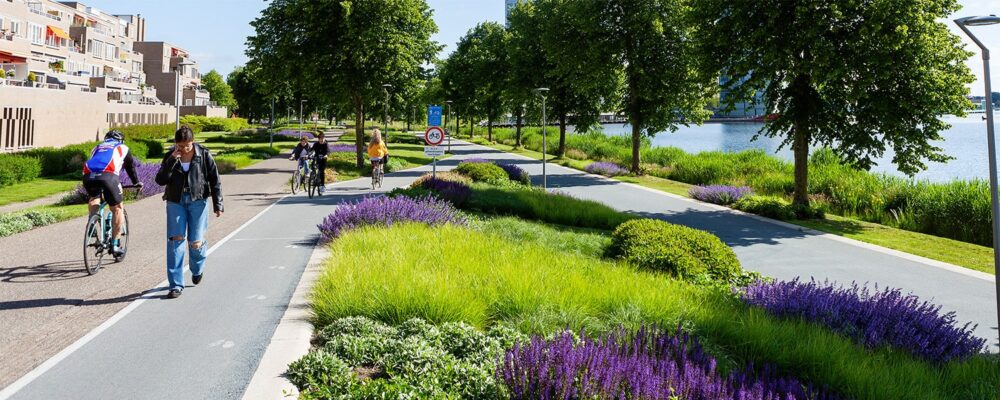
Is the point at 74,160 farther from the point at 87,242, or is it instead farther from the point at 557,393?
the point at 557,393

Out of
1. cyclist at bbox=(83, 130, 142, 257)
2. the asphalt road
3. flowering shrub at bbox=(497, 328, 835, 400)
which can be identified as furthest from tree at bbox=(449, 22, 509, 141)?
flowering shrub at bbox=(497, 328, 835, 400)

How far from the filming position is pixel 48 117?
137ft

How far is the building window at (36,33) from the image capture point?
57.7m

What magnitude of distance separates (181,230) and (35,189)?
18.3 meters

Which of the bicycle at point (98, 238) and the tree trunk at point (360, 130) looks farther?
the tree trunk at point (360, 130)

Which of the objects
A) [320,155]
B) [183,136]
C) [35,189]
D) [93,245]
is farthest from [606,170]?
[183,136]

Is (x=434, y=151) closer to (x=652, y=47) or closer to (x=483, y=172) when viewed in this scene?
(x=483, y=172)

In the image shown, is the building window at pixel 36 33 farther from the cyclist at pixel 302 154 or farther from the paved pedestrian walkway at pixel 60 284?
the paved pedestrian walkway at pixel 60 284

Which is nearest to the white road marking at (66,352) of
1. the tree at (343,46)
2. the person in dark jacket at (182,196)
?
the person in dark jacket at (182,196)

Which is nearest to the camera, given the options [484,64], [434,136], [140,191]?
[140,191]

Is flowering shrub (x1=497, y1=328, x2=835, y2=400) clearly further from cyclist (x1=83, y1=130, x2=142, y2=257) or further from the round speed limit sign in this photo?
the round speed limit sign

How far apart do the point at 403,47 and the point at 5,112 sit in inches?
979

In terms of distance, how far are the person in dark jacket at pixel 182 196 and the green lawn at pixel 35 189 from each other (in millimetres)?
14451

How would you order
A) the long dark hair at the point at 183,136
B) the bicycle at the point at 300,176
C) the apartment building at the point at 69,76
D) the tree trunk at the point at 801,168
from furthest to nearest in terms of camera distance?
the apartment building at the point at 69,76 → the bicycle at the point at 300,176 → the tree trunk at the point at 801,168 → the long dark hair at the point at 183,136
